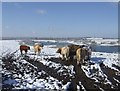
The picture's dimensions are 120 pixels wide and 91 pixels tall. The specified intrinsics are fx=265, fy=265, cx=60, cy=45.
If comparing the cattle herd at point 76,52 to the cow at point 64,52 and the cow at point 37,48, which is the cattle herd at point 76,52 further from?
the cow at point 37,48

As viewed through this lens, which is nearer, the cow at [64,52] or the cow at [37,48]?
the cow at [64,52]

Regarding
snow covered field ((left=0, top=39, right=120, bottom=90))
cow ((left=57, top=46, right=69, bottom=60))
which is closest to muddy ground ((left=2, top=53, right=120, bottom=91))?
snow covered field ((left=0, top=39, right=120, bottom=90))

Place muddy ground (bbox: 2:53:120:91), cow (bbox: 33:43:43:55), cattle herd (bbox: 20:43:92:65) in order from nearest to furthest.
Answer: muddy ground (bbox: 2:53:120:91), cattle herd (bbox: 20:43:92:65), cow (bbox: 33:43:43:55)

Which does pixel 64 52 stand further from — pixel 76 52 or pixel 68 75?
pixel 68 75

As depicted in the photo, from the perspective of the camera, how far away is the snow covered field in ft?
18.8

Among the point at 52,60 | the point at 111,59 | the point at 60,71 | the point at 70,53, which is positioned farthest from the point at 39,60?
the point at 111,59

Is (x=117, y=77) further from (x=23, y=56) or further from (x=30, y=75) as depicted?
(x=23, y=56)

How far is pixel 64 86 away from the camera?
18.2 feet

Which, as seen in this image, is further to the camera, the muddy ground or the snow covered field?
the snow covered field

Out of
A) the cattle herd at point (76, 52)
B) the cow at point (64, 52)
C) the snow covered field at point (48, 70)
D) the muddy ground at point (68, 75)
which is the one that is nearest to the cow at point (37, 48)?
the snow covered field at point (48, 70)

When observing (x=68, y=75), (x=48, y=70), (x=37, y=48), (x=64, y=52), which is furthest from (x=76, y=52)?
(x=37, y=48)

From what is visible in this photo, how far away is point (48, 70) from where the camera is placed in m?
6.70

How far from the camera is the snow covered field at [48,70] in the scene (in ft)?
18.8

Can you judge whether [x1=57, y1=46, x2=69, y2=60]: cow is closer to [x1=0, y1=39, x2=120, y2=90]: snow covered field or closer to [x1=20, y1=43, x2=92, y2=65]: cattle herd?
[x1=20, y1=43, x2=92, y2=65]: cattle herd
